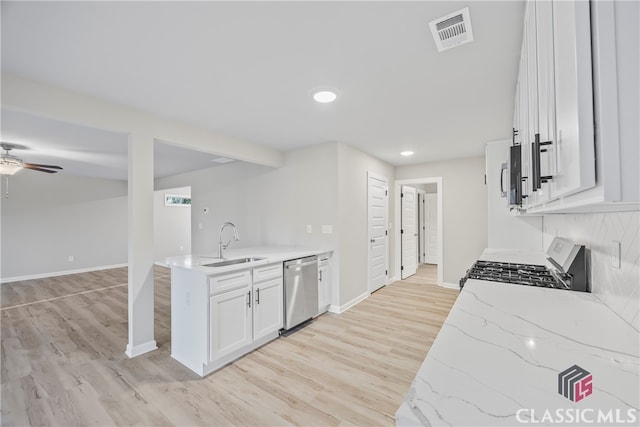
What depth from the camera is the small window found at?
810 cm

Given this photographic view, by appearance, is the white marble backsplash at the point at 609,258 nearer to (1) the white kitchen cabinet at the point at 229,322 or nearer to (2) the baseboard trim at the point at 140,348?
(1) the white kitchen cabinet at the point at 229,322

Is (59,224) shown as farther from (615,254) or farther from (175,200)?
(615,254)

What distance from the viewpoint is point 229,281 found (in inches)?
94.7

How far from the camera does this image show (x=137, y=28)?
4.95 ft

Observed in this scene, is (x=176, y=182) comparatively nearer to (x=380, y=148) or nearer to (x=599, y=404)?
(x=380, y=148)

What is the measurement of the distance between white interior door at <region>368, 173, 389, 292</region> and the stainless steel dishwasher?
1.38m

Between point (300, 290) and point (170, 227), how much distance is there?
6.62m

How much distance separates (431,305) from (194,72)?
3.98 m

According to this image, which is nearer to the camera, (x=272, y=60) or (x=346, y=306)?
(x=272, y=60)

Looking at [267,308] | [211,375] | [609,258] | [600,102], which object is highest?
[600,102]

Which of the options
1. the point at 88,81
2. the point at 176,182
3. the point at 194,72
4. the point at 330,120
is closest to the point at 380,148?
the point at 330,120

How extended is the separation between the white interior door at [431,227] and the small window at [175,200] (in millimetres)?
7330

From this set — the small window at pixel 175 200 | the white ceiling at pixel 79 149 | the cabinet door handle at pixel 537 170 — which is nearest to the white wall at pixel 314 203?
the white ceiling at pixel 79 149

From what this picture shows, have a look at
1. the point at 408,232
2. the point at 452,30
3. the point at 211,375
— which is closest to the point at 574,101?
the point at 452,30
